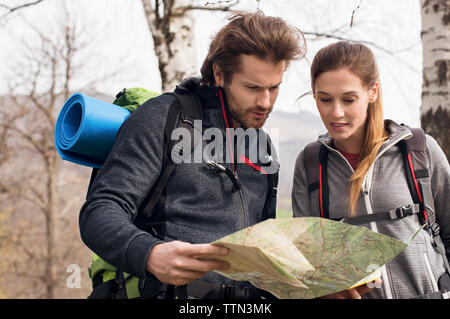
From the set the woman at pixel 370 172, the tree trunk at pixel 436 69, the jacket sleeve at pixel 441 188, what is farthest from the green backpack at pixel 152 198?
the tree trunk at pixel 436 69

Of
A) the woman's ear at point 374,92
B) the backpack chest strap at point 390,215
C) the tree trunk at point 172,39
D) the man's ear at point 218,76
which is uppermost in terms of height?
the tree trunk at point 172,39

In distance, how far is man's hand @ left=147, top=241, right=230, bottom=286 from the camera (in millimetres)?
1247

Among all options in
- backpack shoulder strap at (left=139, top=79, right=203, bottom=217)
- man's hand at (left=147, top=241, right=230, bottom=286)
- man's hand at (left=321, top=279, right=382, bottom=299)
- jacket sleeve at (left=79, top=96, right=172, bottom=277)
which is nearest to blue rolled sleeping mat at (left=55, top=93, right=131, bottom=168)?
jacket sleeve at (left=79, top=96, right=172, bottom=277)

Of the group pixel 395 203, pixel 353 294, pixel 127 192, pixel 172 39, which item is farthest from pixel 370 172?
pixel 172 39

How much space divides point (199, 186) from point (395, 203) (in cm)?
99

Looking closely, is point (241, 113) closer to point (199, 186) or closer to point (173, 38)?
point (199, 186)

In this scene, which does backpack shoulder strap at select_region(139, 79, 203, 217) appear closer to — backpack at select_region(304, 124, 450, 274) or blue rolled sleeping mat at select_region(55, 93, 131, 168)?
blue rolled sleeping mat at select_region(55, 93, 131, 168)

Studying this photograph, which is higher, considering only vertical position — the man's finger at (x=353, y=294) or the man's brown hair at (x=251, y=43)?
the man's brown hair at (x=251, y=43)

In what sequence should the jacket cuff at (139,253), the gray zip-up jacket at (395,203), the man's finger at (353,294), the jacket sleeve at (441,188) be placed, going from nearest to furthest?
the jacket cuff at (139,253) < the man's finger at (353,294) < the gray zip-up jacket at (395,203) < the jacket sleeve at (441,188)

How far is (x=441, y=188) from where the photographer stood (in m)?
2.13

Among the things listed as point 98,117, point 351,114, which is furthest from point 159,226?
point 351,114

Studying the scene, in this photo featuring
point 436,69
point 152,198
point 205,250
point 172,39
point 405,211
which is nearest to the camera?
point 205,250

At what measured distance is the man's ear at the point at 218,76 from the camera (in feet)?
7.15

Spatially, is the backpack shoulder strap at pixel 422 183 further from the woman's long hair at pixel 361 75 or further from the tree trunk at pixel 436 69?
the tree trunk at pixel 436 69
